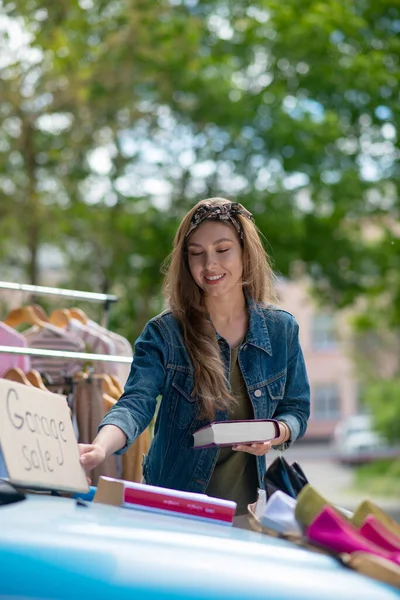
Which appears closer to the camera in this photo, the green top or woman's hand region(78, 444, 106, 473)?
woman's hand region(78, 444, 106, 473)

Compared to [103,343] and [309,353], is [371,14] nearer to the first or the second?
[103,343]

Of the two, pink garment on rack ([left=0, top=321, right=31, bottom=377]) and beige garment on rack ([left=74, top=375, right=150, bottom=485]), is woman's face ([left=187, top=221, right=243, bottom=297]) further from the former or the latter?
pink garment on rack ([left=0, top=321, right=31, bottom=377])

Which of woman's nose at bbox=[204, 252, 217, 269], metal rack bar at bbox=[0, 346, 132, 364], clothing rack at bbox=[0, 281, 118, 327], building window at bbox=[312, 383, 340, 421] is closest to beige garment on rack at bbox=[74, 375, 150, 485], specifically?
metal rack bar at bbox=[0, 346, 132, 364]

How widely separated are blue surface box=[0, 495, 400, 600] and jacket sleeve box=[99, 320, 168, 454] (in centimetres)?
103

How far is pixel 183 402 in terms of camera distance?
3.08 metres

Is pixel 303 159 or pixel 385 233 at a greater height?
pixel 303 159

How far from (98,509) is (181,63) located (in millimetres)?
14503

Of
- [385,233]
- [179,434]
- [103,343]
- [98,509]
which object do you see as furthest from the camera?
[385,233]

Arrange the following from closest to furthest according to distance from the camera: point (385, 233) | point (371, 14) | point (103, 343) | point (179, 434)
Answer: point (179, 434), point (103, 343), point (371, 14), point (385, 233)

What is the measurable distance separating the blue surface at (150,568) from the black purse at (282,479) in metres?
0.53

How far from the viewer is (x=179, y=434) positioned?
308 centimetres

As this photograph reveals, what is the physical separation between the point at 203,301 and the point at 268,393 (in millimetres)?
352

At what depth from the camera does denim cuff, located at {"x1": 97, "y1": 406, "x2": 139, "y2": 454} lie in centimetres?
275

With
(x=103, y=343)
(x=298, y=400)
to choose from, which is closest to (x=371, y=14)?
(x=103, y=343)
